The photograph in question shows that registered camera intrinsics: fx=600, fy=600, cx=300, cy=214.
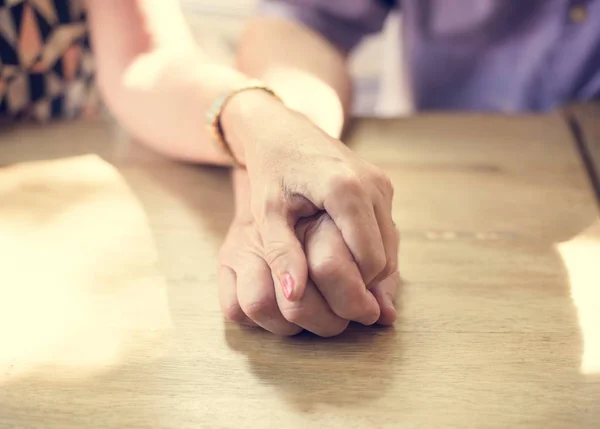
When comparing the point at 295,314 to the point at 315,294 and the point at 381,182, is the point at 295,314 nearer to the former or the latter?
the point at 315,294

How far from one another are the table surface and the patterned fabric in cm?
7

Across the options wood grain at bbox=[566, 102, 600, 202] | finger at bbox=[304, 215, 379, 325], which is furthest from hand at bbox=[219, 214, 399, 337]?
wood grain at bbox=[566, 102, 600, 202]

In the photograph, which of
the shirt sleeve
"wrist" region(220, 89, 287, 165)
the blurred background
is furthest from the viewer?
the blurred background

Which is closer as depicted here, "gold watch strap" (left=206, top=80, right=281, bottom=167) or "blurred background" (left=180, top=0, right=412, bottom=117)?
"gold watch strap" (left=206, top=80, right=281, bottom=167)

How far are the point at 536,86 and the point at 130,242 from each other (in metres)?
0.73

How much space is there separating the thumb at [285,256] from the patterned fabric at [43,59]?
46 centimetres

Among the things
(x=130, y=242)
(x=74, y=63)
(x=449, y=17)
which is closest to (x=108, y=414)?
(x=130, y=242)

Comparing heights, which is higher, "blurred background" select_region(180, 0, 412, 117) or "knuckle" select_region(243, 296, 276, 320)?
"knuckle" select_region(243, 296, 276, 320)

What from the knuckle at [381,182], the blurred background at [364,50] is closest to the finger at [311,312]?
the knuckle at [381,182]

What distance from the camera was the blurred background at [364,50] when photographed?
1.24 metres

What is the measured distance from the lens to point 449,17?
997 millimetres

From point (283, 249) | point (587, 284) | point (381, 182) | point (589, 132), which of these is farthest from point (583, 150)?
point (283, 249)

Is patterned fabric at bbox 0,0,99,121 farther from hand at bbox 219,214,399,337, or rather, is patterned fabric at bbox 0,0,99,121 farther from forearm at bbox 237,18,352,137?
hand at bbox 219,214,399,337

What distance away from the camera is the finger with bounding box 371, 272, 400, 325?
49 centimetres
